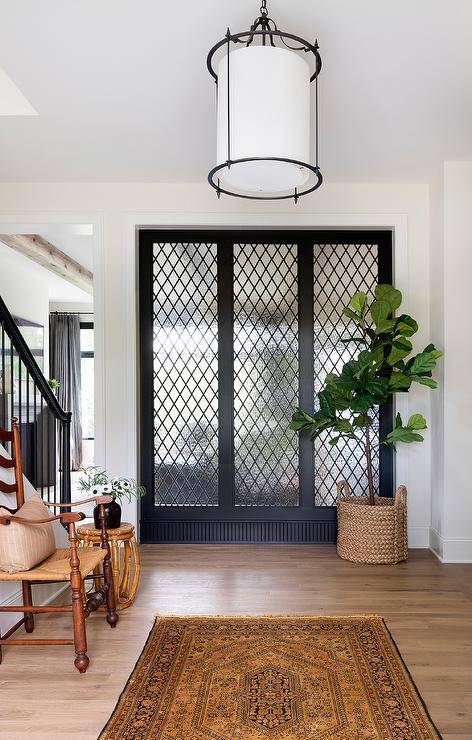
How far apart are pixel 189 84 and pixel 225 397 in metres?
2.49

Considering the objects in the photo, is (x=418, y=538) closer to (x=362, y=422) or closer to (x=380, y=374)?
(x=362, y=422)

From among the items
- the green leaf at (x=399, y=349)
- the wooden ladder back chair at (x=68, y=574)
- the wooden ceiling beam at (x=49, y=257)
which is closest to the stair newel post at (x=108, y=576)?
the wooden ladder back chair at (x=68, y=574)

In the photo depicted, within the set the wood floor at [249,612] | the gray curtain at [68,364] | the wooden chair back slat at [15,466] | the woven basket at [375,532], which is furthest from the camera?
the gray curtain at [68,364]

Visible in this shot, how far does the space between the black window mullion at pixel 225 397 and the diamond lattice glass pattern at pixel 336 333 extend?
0.70 m

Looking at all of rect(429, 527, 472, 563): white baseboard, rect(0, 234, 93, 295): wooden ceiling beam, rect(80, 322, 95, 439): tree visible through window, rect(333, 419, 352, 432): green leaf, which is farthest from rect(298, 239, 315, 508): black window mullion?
rect(80, 322, 95, 439): tree visible through window

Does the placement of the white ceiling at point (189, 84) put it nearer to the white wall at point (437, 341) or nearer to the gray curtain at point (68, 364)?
the white wall at point (437, 341)

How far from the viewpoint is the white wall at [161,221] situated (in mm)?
4785

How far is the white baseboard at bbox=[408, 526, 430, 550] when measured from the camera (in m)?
4.79

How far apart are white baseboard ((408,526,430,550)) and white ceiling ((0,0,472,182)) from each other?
8.89ft

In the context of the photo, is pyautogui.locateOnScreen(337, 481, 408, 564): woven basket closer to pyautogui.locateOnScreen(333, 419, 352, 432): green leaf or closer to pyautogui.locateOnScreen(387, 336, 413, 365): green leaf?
pyautogui.locateOnScreen(333, 419, 352, 432): green leaf

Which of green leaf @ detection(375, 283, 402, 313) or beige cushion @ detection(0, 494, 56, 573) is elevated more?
green leaf @ detection(375, 283, 402, 313)

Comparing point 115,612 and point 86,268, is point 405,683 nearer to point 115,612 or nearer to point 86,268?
point 115,612

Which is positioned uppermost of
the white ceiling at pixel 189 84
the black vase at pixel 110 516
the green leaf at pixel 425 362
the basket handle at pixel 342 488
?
the white ceiling at pixel 189 84

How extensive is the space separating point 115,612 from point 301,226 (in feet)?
10.2
